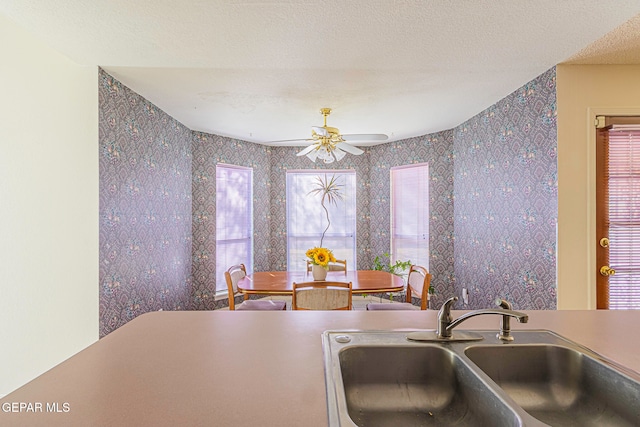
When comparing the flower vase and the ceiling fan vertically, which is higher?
the ceiling fan

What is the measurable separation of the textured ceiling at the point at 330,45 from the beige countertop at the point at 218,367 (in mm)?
1545

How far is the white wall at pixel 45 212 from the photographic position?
233 cm

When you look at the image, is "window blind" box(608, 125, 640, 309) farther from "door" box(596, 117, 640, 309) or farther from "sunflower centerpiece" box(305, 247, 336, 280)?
"sunflower centerpiece" box(305, 247, 336, 280)

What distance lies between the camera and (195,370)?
0.85 m

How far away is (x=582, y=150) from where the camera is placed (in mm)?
2471

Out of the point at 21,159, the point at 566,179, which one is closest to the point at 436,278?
the point at 566,179

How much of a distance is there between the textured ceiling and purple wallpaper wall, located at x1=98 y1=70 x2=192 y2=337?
12.1 inches

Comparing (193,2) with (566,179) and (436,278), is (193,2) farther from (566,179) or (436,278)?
(436,278)

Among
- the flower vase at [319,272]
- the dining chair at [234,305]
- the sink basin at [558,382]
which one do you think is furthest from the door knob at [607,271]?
the dining chair at [234,305]

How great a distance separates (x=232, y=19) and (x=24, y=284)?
231 cm

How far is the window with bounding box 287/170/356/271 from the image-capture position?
5.11 m

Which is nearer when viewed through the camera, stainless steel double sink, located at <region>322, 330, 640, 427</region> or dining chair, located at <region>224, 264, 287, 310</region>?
stainless steel double sink, located at <region>322, 330, 640, 427</region>

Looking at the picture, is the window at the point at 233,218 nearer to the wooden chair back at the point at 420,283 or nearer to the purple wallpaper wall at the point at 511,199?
the wooden chair back at the point at 420,283

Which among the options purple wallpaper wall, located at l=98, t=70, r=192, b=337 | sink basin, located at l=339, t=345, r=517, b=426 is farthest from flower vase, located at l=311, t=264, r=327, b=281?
sink basin, located at l=339, t=345, r=517, b=426
